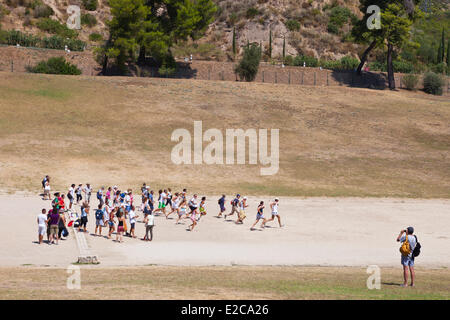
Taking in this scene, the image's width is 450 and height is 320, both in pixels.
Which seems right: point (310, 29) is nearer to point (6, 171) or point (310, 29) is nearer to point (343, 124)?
point (343, 124)

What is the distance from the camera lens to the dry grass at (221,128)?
42688 mm

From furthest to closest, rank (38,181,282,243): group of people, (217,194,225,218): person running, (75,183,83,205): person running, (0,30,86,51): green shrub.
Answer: (0,30,86,51): green shrub < (75,183,83,205): person running < (217,194,225,218): person running < (38,181,282,243): group of people

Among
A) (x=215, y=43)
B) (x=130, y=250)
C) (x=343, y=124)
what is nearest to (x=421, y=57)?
(x=215, y=43)

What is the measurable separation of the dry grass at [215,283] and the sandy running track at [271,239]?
7.42ft

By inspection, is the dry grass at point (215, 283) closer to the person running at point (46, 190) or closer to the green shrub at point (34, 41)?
the person running at point (46, 190)

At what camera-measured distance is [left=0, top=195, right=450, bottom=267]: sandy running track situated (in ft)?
78.0

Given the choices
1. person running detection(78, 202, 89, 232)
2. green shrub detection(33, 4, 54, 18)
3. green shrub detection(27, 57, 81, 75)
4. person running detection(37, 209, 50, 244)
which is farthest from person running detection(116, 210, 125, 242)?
green shrub detection(33, 4, 54, 18)

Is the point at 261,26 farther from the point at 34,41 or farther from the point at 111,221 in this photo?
the point at 111,221

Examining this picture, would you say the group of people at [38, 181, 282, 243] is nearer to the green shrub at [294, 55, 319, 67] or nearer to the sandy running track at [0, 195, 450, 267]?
the sandy running track at [0, 195, 450, 267]

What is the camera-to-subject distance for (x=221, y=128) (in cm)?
5519

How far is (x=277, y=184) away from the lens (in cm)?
4300

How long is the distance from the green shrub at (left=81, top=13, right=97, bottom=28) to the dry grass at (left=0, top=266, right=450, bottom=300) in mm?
80461

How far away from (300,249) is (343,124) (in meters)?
34.2

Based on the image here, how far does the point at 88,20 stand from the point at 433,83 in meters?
52.6
